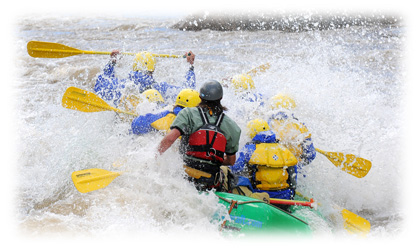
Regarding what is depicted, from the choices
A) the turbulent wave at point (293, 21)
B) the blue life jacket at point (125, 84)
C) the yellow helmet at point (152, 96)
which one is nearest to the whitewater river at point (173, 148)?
the blue life jacket at point (125, 84)

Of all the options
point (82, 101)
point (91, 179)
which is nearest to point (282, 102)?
point (91, 179)

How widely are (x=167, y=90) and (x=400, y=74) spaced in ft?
23.2

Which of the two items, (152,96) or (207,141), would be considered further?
(152,96)

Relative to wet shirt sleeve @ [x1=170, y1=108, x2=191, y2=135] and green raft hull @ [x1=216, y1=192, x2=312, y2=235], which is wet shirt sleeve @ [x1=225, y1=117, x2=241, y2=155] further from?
green raft hull @ [x1=216, y1=192, x2=312, y2=235]

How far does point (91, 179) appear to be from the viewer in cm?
337

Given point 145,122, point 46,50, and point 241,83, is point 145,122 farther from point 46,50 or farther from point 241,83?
point 46,50

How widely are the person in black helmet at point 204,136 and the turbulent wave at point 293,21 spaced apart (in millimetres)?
15157

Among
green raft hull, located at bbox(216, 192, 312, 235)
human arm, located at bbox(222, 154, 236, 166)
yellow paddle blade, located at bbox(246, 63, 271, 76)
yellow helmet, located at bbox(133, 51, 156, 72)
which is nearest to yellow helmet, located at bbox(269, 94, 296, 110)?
human arm, located at bbox(222, 154, 236, 166)

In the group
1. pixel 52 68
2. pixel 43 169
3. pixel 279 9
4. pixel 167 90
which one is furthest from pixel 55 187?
pixel 279 9

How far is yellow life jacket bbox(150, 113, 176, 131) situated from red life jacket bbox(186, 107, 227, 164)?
0.80 m

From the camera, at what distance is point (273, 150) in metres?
3.54

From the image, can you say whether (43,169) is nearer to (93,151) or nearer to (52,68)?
(93,151)

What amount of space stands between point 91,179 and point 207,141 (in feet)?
3.92

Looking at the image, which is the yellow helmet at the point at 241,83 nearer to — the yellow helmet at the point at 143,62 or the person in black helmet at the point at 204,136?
the yellow helmet at the point at 143,62
